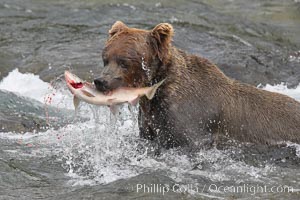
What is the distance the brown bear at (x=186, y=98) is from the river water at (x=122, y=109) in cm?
16

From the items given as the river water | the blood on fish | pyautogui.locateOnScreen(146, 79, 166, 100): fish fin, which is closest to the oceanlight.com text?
the river water

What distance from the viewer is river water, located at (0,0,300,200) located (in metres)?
6.61

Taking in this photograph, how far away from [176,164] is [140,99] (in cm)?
69

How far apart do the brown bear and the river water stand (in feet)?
0.51

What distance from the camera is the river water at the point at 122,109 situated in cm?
661

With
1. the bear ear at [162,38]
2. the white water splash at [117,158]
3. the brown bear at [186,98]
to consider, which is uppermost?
the bear ear at [162,38]

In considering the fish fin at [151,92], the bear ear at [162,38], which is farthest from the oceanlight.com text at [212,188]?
the bear ear at [162,38]

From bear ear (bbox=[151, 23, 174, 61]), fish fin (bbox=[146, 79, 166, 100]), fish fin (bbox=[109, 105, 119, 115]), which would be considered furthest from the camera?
bear ear (bbox=[151, 23, 174, 61])

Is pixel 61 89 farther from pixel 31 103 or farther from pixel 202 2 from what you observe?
pixel 202 2

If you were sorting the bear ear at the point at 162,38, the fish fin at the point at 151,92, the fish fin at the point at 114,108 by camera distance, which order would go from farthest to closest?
the bear ear at the point at 162,38, the fish fin at the point at 151,92, the fish fin at the point at 114,108

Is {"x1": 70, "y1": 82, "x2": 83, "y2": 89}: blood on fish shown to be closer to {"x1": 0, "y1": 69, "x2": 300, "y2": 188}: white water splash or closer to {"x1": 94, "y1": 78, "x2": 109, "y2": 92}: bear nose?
{"x1": 94, "y1": 78, "x2": 109, "y2": 92}: bear nose

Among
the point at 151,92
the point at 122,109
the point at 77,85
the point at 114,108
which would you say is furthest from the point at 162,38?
the point at 122,109

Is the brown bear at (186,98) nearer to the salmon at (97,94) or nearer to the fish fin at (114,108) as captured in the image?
the salmon at (97,94)

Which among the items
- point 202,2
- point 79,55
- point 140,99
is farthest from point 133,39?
point 202,2
